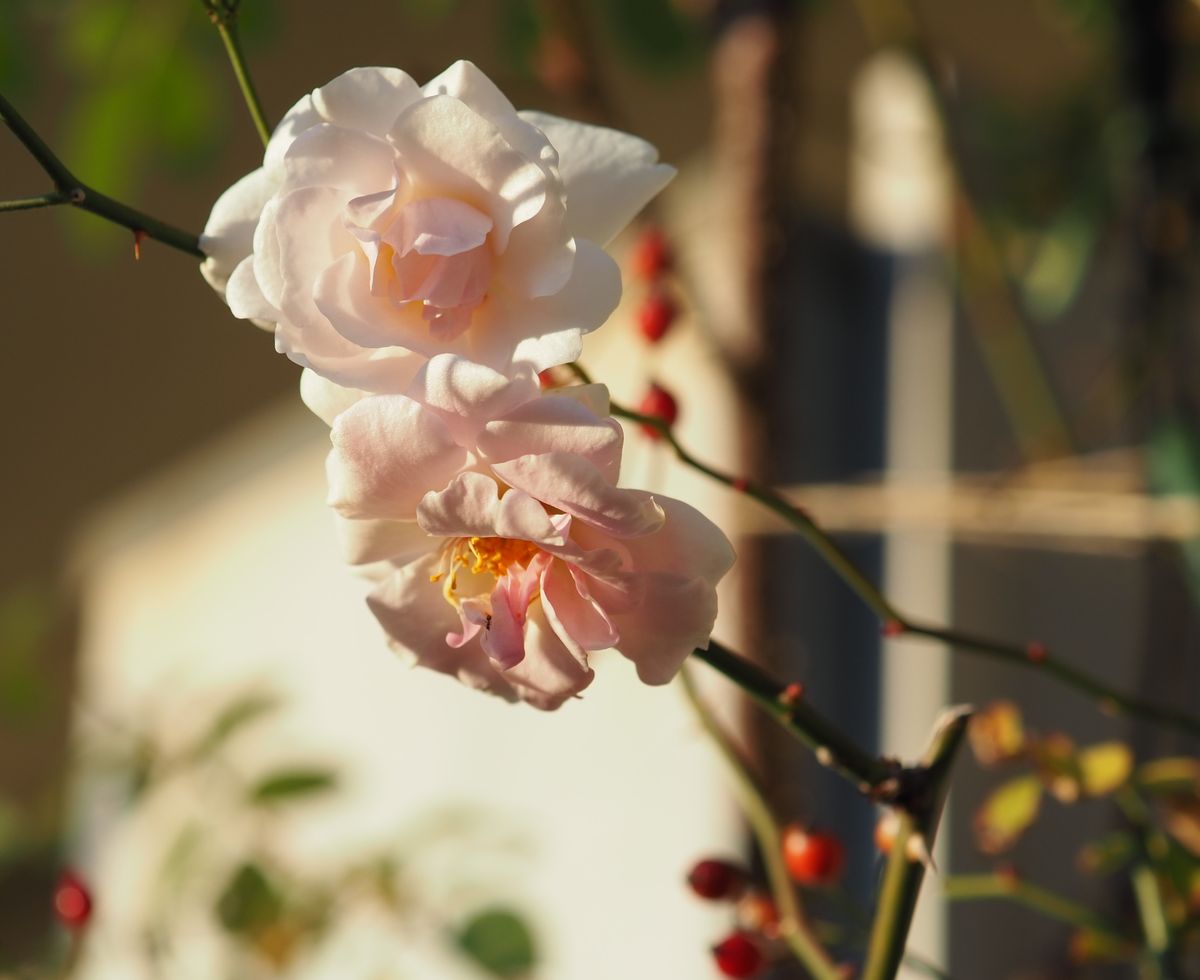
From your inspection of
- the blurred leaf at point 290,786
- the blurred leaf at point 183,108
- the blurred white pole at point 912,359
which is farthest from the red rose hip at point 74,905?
the blurred white pole at point 912,359

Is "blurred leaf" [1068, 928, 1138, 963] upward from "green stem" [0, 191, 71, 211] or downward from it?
downward

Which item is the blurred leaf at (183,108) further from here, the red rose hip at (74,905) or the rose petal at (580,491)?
the rose petal at (580,491)

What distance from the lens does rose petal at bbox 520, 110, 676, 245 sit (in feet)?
1.13

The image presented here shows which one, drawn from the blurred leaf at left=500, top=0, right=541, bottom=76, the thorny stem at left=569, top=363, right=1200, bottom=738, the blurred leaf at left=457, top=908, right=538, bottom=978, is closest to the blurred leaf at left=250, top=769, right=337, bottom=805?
the blurred leaf at left=457, top=908, right=538, bottom=978

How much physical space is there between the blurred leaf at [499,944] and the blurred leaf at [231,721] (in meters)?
0.27

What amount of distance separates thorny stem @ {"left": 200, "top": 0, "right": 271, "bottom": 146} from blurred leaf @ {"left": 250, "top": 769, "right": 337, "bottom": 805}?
749 millimetres

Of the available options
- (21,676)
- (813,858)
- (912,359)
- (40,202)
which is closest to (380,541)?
(40,202)

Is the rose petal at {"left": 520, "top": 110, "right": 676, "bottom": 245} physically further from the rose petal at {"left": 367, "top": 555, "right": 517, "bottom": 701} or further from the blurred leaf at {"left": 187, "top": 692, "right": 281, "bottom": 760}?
the blurred leaf at {"left": 187, "top": 692, "right": 281, "bottom": 760}

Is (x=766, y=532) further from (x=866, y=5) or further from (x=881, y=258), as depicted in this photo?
(x=881, y=258)

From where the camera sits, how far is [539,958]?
937mm

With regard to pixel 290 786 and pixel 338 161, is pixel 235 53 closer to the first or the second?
pixel 338 161

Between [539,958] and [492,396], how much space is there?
28.5 inches

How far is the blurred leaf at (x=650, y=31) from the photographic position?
1.03 meters

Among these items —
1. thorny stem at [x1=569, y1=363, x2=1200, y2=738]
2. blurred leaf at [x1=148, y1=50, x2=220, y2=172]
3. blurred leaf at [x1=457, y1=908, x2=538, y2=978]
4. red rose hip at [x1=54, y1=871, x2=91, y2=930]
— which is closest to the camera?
thorny stem at [x1=569, y1=363, x2=1200, y2=738]
